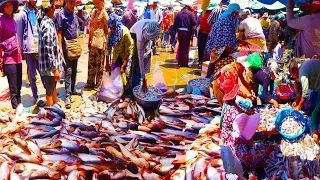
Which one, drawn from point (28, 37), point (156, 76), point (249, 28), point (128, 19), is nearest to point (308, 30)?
point (249, 28)

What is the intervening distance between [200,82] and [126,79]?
1.32 m

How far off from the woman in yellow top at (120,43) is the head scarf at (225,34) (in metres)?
1.38

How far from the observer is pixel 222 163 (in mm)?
2914

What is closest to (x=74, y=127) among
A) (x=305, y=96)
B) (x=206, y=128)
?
(x=206, y=128)

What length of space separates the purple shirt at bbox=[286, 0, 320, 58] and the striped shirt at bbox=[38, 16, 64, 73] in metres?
3.33

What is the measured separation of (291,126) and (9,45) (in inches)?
163

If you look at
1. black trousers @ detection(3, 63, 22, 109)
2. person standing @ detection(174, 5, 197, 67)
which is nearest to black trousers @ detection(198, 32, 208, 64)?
person standing @ detection(174, 5, 197, 67)

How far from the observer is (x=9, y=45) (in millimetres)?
5094

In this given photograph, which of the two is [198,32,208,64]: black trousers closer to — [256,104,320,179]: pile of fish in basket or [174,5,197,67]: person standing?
[174,5,197,67]: person standing

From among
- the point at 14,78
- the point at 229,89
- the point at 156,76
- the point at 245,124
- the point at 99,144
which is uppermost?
the point at 229,89

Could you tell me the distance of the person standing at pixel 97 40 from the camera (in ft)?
21.5

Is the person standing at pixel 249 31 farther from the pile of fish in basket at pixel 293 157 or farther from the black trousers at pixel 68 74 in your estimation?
the black trousers at pixel 68 74

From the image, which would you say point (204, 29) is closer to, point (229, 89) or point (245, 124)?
point (229, 89)

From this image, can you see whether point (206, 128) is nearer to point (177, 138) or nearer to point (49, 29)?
point (177, 138)
